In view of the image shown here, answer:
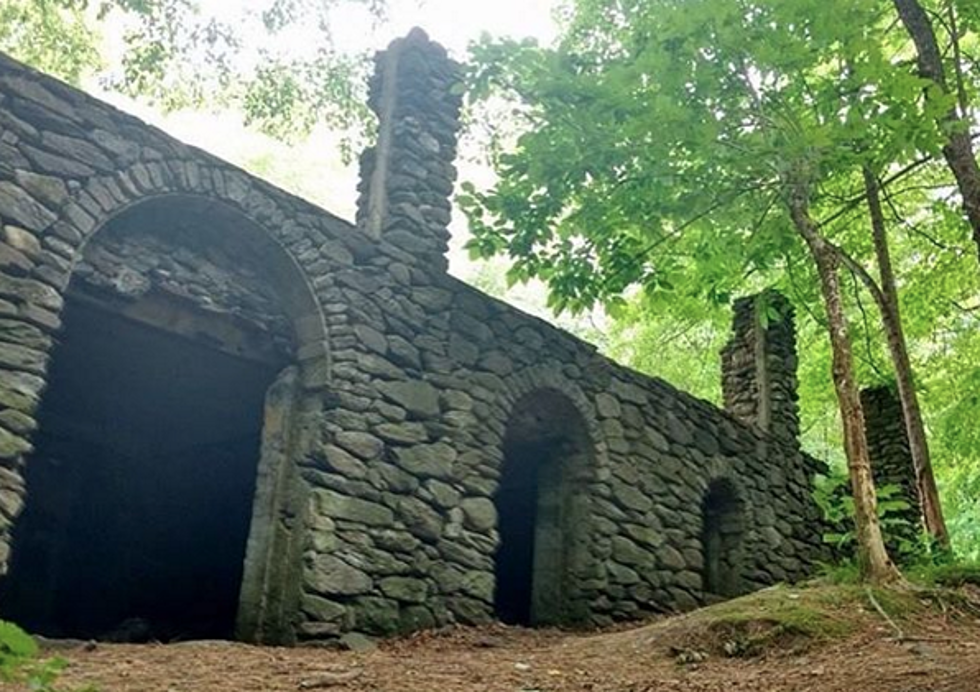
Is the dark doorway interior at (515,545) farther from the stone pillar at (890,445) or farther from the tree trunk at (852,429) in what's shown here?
the stone pillar at (890,445)

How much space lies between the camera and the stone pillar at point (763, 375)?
41.6 ft

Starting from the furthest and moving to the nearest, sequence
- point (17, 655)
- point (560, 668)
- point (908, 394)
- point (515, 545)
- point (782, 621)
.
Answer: point (515, 545)
point (908, 394)
point (782, 621)
point (560, 668)
point (17, 655)

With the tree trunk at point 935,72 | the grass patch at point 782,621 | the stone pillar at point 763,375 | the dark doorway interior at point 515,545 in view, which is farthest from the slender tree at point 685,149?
the stone pillar at point 763,375

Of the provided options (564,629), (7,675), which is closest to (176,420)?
(564,629)

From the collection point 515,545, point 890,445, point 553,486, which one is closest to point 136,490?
point 515,545

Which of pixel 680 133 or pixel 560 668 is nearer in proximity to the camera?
pixel 560 668

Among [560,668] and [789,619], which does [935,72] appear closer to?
[789,619]

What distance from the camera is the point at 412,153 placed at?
28.4 ft

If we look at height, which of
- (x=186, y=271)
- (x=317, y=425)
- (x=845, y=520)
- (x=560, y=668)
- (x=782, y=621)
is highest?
(x=186, y=271)

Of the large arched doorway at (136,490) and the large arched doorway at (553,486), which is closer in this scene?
the large arched doorway at (553,486)

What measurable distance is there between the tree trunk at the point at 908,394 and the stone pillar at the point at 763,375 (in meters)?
2.35

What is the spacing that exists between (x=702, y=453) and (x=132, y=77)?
30.8 feet

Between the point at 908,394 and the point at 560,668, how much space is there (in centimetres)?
550

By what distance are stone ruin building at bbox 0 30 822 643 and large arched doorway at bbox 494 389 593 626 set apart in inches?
1.0
